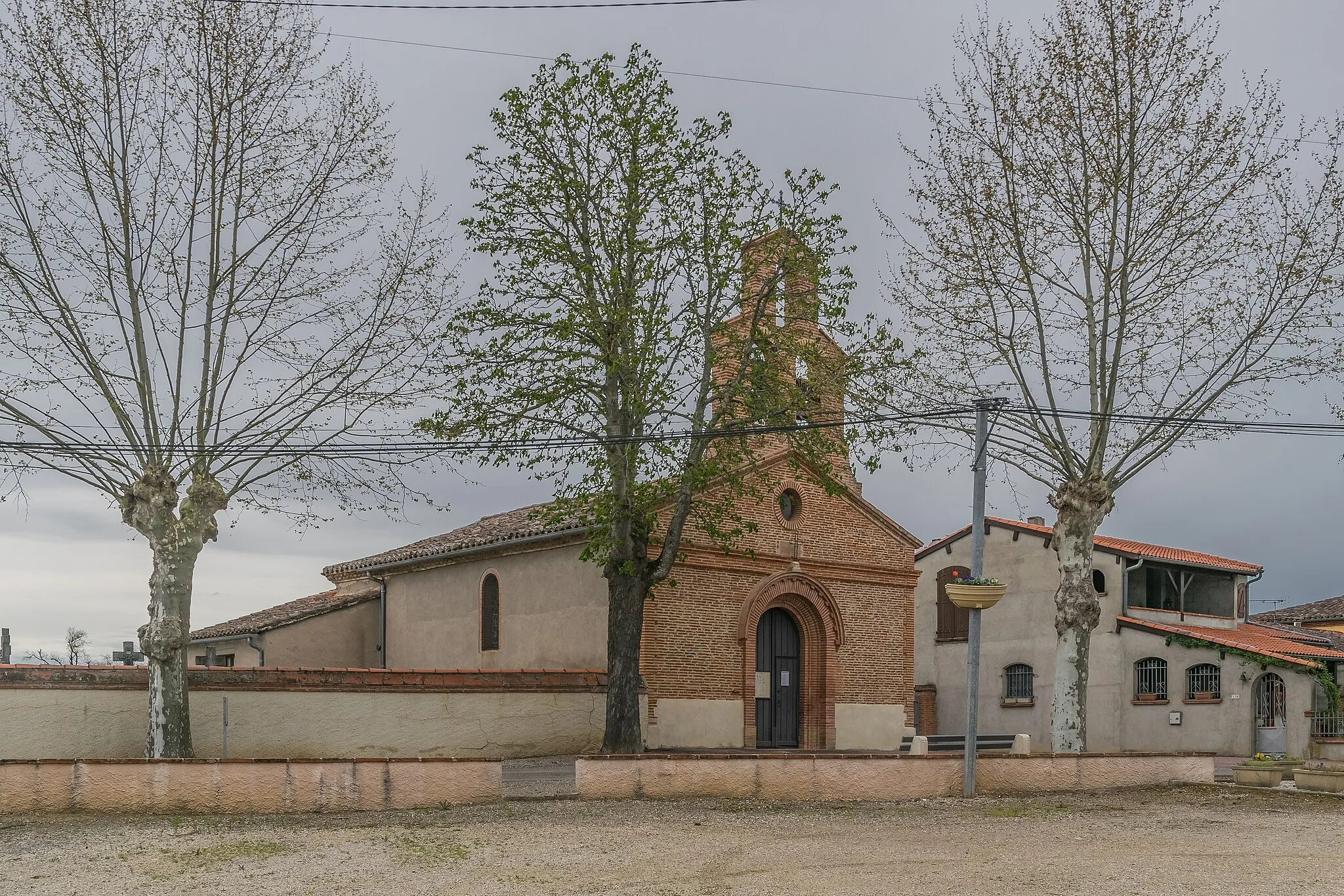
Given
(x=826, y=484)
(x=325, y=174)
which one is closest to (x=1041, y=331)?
(x=826, y=484)

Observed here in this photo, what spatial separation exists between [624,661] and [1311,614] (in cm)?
3712

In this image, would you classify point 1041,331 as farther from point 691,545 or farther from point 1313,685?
point 1313,685

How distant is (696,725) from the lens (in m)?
25.4

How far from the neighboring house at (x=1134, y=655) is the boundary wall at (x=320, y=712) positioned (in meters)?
13.1

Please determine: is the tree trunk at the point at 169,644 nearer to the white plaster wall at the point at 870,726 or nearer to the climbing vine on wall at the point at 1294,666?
the white plaster wall at the point at 870,726

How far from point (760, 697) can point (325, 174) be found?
13.6m

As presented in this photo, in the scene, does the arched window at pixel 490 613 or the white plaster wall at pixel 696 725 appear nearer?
the white plaster wall at pixel 696 725

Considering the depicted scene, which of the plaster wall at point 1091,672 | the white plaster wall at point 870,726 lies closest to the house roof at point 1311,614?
the plaster wall at point 1091,672

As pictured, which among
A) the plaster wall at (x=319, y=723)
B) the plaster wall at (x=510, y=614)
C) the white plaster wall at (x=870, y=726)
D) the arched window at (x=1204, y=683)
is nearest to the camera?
the plaster wall at (x=319, y=723)

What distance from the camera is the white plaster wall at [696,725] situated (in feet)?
81.5

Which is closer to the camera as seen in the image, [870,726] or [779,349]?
[779,349]

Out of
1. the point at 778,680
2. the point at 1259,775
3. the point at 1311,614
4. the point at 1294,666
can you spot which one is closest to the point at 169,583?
the point at 778,680

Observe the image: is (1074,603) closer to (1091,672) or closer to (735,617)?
(735,617)

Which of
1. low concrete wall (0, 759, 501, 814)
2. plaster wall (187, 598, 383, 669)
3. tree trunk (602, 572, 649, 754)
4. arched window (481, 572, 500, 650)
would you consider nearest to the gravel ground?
low concrete wall (0, 759, 501, 814)
